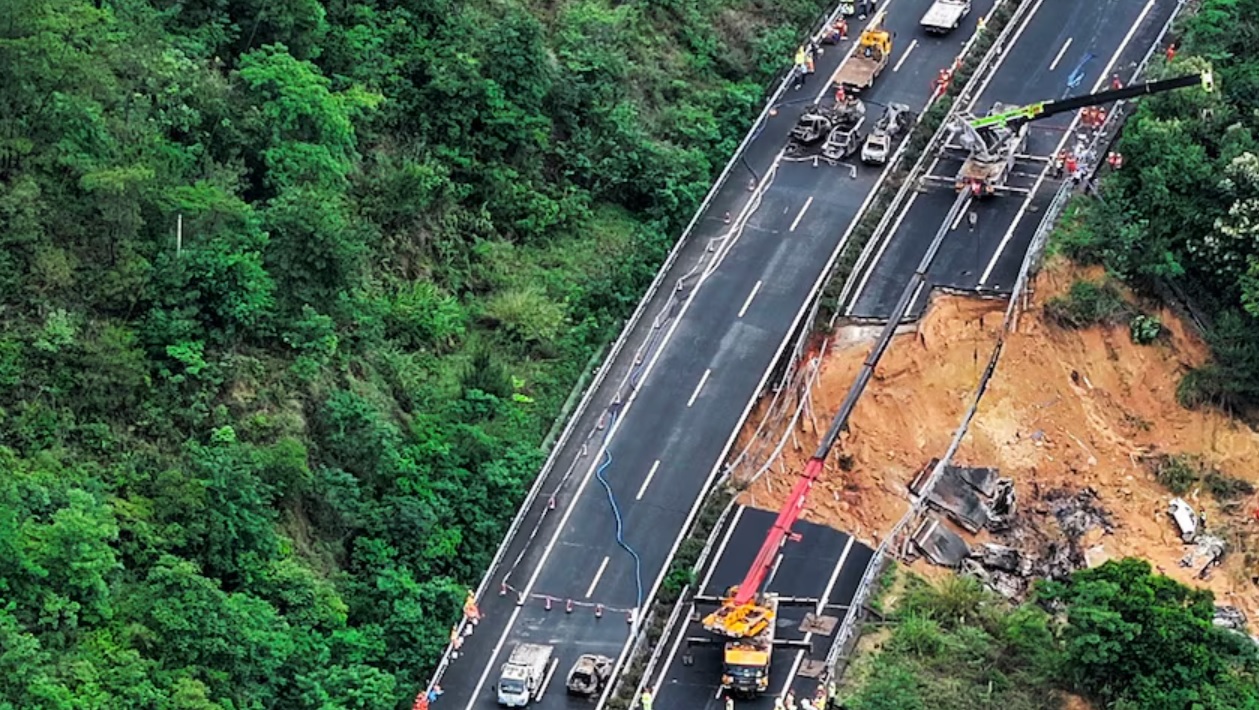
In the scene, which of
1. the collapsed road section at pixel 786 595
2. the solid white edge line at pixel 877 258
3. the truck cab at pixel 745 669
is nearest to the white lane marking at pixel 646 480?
the collapsed road section at pixel 786 595

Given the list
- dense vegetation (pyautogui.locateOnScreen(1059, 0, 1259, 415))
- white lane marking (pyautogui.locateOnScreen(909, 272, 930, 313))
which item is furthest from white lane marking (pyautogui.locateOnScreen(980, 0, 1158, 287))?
white lane marking (pyautogui.locateOnScreen(909, 272, 930, 313))

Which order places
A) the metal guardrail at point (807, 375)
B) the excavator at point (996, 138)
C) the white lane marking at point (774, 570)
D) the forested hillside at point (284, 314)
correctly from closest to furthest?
the forested hillside at point (284, 314), the metal guardrail at point (807, 375), the white lane marking at point (774, 570), the excavator at point (996, 138)

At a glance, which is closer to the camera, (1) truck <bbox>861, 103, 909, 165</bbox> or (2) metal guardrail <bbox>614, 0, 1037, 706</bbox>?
(2) metal guardrail <bbox>614, 0, 1037, 706</bbox>

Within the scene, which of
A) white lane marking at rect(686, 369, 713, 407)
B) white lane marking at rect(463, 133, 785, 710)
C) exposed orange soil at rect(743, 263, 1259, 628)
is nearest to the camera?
white lane marking at rect(463, 133, 785, 710)

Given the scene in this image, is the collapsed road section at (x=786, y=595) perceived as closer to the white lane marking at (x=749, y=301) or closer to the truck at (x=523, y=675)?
the truck at (x=523, y=675)

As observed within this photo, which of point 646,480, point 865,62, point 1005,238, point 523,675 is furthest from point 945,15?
point 523,675

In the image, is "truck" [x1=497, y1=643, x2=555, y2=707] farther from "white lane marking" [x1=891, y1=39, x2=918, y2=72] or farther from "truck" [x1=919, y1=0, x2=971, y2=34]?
"truck" [x1=919, y1=0, x2=971, y2=34]
